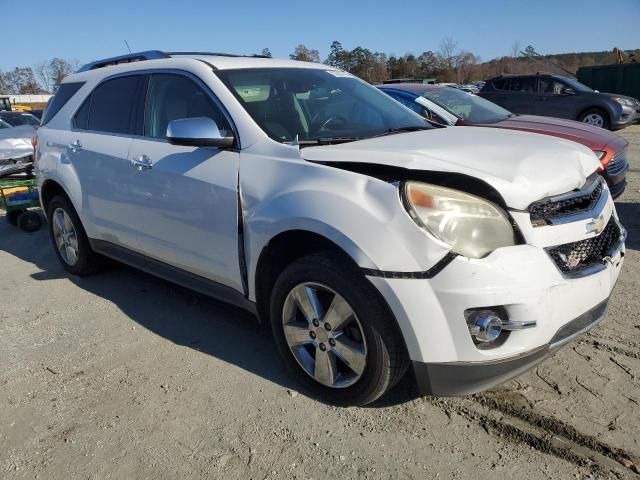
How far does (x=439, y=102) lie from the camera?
730 centimetres

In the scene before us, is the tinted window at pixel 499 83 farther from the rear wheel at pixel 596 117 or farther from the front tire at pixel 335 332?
the front tire at pixel 335 332

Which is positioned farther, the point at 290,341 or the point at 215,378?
the point at 215,378

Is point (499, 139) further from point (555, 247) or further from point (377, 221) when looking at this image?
point (377, 221)

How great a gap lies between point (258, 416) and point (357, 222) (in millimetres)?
1164

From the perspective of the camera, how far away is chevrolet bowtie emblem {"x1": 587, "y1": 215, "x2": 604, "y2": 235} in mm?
2570

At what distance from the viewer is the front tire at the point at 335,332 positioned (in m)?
2.47

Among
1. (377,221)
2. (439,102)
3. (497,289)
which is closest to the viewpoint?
(497,289)

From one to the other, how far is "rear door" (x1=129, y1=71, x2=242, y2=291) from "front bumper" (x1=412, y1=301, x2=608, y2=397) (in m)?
1.28

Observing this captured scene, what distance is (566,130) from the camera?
6223 mm

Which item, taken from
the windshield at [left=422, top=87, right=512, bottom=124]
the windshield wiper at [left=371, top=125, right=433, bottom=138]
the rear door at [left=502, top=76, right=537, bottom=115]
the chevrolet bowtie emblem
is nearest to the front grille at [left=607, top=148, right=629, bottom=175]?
the windshield at [left=422, top=87, right=512, bottom=124]

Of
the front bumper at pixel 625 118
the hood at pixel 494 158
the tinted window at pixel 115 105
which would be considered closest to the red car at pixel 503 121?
the hood at pixel 494 158

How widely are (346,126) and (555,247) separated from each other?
150 cm

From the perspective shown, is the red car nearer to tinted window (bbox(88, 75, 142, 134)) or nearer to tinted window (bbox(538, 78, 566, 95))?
tinted window (bbox(88, 75, 142, 134))

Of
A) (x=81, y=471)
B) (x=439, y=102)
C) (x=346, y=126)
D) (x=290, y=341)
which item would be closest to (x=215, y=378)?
(x=290, y=341)
